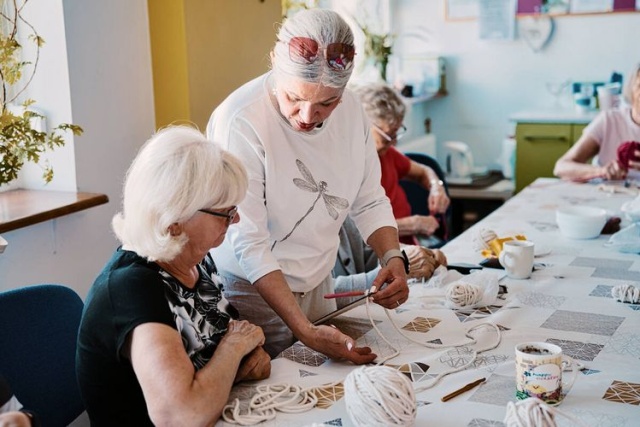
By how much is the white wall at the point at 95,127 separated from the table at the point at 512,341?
0.95 meters

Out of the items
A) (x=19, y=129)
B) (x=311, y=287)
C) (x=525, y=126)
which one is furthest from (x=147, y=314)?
(x=525, y=126)

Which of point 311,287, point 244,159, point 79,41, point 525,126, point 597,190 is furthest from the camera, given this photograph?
point 525,126

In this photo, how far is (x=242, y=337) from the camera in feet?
4.99

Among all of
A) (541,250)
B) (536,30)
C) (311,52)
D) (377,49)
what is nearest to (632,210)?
(541,250)

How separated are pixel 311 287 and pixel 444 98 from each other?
3.53 m

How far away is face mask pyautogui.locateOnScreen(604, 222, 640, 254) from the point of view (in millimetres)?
2395

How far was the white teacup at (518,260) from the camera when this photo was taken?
2145 millimetres

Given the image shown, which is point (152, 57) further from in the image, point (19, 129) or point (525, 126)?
point (525, 126)

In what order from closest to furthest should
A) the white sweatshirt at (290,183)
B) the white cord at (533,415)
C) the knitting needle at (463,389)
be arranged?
the white cord at (533,415), the knitting needle at (463,389), the white sweatshirt at (290,183)

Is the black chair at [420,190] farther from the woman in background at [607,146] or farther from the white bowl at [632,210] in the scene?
the white bowl at [632,210]

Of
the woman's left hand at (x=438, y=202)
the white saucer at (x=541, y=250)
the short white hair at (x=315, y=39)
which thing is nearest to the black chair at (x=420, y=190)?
the woman's left hand at (x=438, y=202)

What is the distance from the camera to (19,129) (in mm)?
2062

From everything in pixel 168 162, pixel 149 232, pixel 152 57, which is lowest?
pixel 149 232

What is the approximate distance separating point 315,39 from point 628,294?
97 cm
